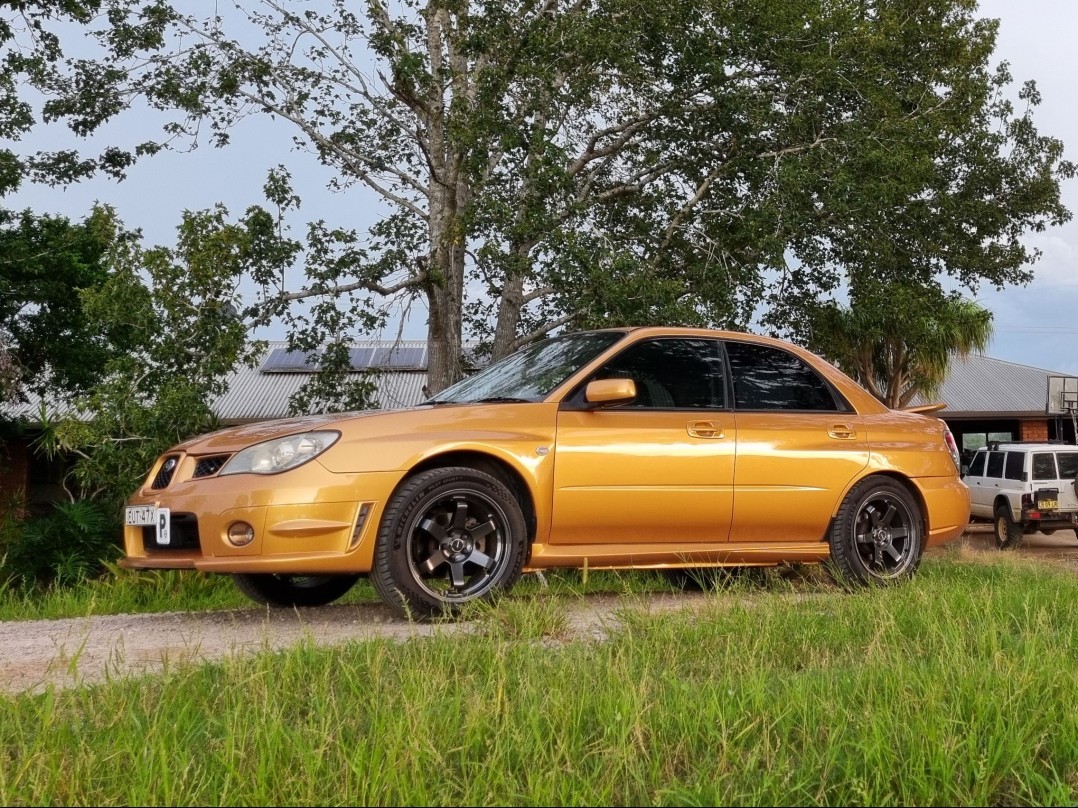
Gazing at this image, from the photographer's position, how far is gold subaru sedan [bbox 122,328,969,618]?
17.8ft

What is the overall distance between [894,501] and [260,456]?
4022 mm

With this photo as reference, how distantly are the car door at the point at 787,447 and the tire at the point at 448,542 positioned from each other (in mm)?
1594

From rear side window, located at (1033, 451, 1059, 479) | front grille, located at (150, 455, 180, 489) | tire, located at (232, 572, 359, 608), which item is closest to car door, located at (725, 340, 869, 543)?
tire, located at (232, 572, 359, 608)

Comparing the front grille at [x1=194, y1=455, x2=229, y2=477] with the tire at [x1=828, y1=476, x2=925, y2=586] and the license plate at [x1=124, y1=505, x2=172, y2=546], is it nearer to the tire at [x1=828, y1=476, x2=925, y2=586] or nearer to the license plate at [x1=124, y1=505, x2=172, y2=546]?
the license plate at [x1=124, y1=505, x2=172, y2=546]

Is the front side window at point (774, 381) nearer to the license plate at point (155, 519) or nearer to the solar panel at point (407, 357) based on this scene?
the license plate at point (155, 519)

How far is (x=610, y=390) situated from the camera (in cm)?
589

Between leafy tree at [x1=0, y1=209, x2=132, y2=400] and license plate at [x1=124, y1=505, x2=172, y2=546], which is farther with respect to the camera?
leafy tree at [x1=0, y1=209, x2=132, y2=400]

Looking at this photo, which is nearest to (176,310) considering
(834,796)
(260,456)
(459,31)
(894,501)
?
(459,31)

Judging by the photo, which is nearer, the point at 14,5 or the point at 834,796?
the point at 834,796

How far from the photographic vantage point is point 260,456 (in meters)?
5.56

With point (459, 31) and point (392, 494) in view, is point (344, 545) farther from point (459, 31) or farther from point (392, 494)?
point (459, 31)

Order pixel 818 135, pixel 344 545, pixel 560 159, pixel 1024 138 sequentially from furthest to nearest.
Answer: pixel 1024 138 < pixel 818 135 < pixel 560 159 < pixel 344 545

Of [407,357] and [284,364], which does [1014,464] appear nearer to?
[407,357]

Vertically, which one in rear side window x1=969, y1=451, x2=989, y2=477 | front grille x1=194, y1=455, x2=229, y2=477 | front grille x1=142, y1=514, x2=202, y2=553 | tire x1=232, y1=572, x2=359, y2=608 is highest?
front grille x1=194, y1=455, x2=229, y2=477
